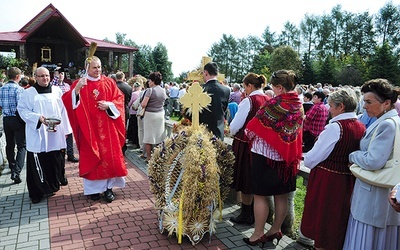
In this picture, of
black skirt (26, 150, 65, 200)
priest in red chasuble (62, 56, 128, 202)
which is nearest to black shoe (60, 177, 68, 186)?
black skirt (26, 150, 65, 200)

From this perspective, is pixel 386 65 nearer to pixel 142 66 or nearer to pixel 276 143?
pixel 142 66

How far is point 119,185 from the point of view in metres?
5.56

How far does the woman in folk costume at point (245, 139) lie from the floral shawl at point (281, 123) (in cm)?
62

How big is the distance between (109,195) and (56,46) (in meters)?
24.6

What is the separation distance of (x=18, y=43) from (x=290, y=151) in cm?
2427

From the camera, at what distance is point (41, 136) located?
5195 millimetres

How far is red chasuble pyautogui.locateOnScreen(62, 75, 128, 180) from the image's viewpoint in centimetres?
512

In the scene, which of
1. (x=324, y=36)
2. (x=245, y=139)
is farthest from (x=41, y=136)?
(x=324, y=36)

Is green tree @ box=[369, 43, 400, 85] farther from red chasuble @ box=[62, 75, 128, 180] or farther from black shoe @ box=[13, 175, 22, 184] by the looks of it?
black shoe @ box=[13, 175, 22, 184]

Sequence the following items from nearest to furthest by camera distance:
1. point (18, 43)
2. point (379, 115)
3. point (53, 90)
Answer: point (379, 115)
point (53, 90)
point (18, 43)

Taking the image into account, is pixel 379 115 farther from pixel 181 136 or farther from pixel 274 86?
pixel 181 136

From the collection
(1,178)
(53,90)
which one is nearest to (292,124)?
(53,90)

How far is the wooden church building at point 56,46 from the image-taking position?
25.1 m

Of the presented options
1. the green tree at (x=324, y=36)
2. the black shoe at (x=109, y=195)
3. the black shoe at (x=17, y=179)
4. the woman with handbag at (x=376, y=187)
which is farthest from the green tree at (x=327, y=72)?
the woman with handbag at (x=376, y=187)
